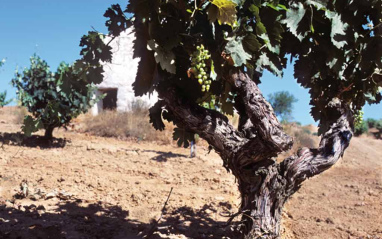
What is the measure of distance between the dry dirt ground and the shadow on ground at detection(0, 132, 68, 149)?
0.29ft

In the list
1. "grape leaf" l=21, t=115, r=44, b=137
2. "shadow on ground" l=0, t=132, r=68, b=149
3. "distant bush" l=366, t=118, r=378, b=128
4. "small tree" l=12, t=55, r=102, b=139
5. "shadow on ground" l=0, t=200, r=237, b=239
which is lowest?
"shadow on ground" l=0, t=200, r=237, b=239

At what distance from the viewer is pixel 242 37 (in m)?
3.05

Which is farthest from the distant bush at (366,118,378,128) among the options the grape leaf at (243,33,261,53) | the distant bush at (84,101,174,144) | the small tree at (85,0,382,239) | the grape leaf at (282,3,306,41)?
the grape leaf at (243,33,261,53)

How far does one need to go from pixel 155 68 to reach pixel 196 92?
65 centimetres

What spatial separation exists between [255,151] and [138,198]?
3068 mm

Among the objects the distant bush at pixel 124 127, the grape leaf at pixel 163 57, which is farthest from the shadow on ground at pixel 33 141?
the grape leaf at pixel 163 57

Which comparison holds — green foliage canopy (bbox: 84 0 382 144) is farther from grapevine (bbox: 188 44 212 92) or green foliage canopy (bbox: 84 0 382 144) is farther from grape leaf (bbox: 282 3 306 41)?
grapevine (bbox: 188 44 212 92)

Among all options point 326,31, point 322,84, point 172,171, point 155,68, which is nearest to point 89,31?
point 155,68

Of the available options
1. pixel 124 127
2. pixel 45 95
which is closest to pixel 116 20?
pixel 45 95

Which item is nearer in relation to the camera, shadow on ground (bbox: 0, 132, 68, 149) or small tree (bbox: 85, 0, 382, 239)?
small tree (bbox: 85, 0, 382, 239)

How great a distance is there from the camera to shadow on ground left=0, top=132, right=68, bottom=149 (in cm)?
974

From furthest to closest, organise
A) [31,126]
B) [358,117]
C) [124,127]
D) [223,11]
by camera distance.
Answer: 1. [124,127]
2. [358,117]
3. [31,126]
4. [223,11]

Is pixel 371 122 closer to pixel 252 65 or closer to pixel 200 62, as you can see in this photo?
pixel 252 65

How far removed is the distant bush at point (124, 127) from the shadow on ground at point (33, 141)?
102 inches
